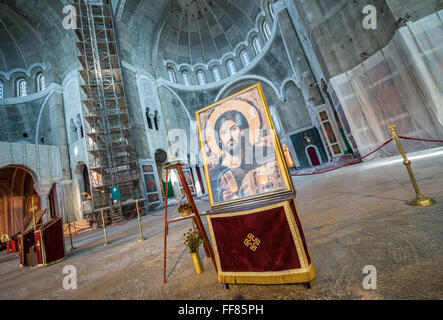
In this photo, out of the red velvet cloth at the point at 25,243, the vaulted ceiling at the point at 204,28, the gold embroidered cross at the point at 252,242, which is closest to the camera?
the gold embroidered cross at the point at 252,242

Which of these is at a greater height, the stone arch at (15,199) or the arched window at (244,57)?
the arched window at (244,57)

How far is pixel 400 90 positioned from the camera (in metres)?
7.25

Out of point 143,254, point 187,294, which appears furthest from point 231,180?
point 143,254

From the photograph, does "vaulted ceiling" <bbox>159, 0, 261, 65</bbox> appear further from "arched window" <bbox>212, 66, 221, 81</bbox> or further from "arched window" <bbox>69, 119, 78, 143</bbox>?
"arched window" <bbox>69, 119, 78, 143</bbox>

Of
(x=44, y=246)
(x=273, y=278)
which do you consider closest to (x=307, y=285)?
(x=273, y=278)

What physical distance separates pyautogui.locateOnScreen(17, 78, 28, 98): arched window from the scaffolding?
7.17 meters

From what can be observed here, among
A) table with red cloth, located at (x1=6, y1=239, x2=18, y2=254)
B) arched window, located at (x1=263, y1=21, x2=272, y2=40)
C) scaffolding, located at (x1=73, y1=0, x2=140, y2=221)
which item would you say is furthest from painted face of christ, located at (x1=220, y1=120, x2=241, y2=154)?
arched window, located at (x1=263, y1=21, x2=272, y2=40)

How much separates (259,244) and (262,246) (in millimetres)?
30

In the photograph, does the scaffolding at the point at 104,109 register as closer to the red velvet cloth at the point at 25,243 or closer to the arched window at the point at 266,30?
the red velvet cloth at the point at 25,243

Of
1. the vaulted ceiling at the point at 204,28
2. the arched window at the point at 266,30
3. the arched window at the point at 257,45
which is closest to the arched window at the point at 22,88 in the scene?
the vaulted ceiling at the point at 204,28

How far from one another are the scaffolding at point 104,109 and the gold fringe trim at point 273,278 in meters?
11.1

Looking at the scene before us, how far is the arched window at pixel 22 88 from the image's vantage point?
1603 cm

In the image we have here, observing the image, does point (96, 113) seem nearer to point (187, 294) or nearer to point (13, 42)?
point (13, 42)

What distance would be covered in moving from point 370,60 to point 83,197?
62.4 feet
